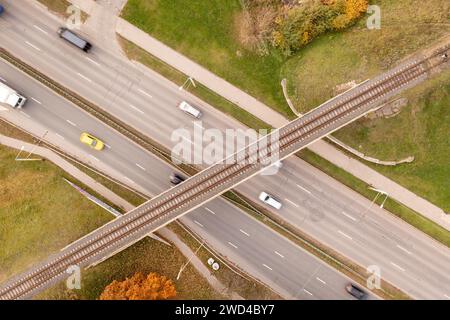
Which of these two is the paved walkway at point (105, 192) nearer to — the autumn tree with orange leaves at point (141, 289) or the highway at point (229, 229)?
the highway at point (229, 229)

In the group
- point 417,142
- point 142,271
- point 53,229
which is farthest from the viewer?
point 53,229

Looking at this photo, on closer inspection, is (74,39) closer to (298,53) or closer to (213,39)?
(213,39)

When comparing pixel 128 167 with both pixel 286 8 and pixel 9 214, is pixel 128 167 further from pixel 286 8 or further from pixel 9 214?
pixel 286 8

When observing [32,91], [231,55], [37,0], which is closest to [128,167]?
[32,91]

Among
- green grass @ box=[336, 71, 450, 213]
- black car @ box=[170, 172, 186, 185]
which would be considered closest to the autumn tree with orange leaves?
black car @ box=[170, 172, 186, 185]

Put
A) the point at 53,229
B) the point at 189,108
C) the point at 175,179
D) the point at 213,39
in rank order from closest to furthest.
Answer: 1. the point at 175,179
2. the point at 189,108
3. the point at 213,39
4. the point at 53,229
